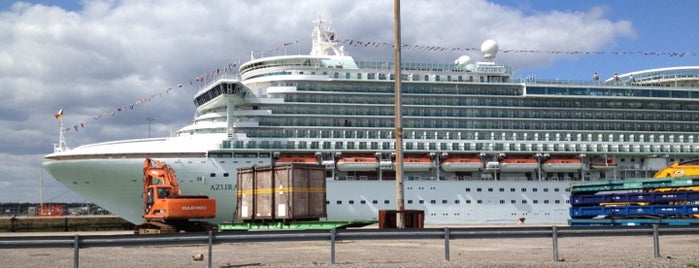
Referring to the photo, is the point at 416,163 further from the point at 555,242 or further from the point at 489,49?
the point at 555,242

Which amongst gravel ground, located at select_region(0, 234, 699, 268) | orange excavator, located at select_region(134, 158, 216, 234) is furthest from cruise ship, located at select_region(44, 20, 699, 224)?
gravel ground, located at select_region(0, 234, 699, 268)

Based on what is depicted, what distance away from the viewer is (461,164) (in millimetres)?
48625

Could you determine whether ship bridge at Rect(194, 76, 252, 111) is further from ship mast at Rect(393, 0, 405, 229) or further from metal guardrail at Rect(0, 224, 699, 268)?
metal guardrail at Rect(0, 224, 699, 268)

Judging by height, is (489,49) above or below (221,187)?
above

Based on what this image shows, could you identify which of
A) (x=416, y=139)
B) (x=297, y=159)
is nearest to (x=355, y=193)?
(x=297, y=159)

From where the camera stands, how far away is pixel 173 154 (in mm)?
43312

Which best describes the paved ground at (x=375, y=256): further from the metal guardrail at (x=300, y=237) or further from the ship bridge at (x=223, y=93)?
the ship bridge at (x=223, y=93)

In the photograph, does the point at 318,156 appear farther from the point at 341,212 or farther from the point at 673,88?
the point at 673,88

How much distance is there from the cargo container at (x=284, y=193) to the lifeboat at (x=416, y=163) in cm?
1895

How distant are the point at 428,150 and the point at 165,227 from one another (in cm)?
2375

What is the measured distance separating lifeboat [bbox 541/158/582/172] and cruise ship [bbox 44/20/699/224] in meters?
0.10

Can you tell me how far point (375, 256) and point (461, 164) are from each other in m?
32.3

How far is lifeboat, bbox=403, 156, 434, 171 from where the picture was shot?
47.6 metres

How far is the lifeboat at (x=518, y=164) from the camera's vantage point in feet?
163
